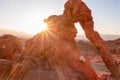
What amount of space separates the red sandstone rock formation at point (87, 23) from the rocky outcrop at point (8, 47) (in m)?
7.41

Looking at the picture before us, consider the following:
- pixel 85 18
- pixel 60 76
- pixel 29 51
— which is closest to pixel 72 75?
pixel 60 76

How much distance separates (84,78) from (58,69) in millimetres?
2066

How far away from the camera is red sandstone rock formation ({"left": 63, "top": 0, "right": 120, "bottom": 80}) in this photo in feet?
61.3

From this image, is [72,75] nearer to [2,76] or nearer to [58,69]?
[58,69]

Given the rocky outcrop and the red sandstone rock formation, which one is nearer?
the red sandstone rock formation

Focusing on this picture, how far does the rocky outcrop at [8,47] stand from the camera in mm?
22469

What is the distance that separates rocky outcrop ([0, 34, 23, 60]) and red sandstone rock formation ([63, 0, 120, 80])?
741 centimetres

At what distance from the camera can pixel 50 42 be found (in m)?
17.4

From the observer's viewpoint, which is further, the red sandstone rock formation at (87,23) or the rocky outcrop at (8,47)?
the rocky outcrop at (8,47)

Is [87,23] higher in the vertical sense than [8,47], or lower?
higher

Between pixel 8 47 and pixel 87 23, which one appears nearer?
pixel 87 23

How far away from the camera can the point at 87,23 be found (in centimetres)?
1914

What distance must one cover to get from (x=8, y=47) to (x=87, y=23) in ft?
29.4

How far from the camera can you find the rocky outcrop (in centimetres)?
2247
